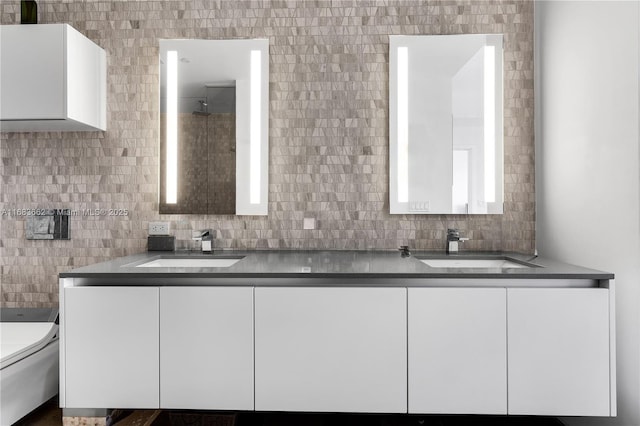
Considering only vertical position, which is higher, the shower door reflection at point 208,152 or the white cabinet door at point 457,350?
the shower door reflection at point 208,152

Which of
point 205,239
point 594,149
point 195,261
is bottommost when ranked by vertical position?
point 195,261

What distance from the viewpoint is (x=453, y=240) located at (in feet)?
7.16

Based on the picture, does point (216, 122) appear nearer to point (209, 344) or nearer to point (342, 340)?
point (209, 344)

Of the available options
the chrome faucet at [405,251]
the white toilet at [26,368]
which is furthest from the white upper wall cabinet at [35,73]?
the chrome faucet at [405,251]

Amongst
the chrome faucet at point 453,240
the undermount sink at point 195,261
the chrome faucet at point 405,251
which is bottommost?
the undermount sink at point 195,261

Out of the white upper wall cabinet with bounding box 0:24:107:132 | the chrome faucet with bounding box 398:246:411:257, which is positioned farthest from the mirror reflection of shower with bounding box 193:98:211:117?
the chrome faucet with bounding box 398:246:411:257

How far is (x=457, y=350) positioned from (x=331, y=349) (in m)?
0.48

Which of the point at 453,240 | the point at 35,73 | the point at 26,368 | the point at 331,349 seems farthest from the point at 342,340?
the point at 35,73

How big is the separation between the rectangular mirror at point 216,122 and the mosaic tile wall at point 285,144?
7 centimetres

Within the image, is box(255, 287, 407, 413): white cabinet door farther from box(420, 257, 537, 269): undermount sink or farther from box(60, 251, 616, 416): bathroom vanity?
box(420, 257, 537, 269): undermount sink

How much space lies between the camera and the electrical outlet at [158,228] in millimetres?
2301

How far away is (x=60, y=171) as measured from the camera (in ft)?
7.63

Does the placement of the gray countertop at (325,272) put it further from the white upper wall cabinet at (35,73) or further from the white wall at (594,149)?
the white upper wall cabinet at (35,73)

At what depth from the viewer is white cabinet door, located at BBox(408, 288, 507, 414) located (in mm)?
1566
